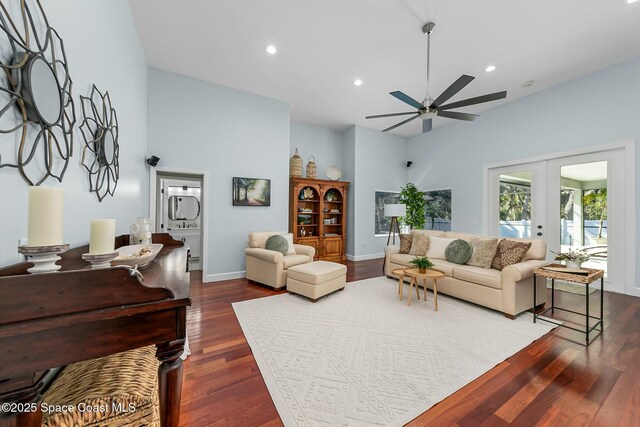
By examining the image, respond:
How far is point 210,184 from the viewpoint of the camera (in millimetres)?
4227

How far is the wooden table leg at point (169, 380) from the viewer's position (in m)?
0.88

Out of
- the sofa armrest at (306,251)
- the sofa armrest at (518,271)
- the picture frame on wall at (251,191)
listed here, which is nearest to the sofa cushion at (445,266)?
the sofa armrest at (518,271)

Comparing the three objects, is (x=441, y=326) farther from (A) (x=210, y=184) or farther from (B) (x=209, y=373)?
(A) (x=210, y=184)

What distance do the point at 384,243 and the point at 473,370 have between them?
4837 mm

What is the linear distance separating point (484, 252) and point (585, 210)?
7.56 ft

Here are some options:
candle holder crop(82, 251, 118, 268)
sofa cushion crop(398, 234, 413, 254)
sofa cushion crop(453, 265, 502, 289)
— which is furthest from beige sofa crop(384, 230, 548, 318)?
candle holder crop(82, 251, 118, 268)

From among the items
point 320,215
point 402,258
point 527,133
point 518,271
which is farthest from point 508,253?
point 320,215

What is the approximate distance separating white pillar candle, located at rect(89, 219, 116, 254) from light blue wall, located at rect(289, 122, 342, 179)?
513 centimetres

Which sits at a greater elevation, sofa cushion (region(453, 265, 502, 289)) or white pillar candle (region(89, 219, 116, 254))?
white pillar candle (region(89, 219, 116, 254))

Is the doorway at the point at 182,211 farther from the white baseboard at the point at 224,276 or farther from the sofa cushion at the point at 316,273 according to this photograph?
the sofa cushion at the point at 316,273

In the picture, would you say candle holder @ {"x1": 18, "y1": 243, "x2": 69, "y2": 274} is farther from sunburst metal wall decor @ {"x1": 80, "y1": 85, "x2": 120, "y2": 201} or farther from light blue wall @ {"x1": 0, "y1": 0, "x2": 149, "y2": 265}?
sunburst metal wall decor @ {"x1": 80, "y1": 85, "x2": 120, "y2": 201}

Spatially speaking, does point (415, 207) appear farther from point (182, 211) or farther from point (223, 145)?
point (182, 211)

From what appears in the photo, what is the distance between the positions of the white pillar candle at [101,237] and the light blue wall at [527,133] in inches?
236

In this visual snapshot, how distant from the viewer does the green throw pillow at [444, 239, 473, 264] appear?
3.54 m
